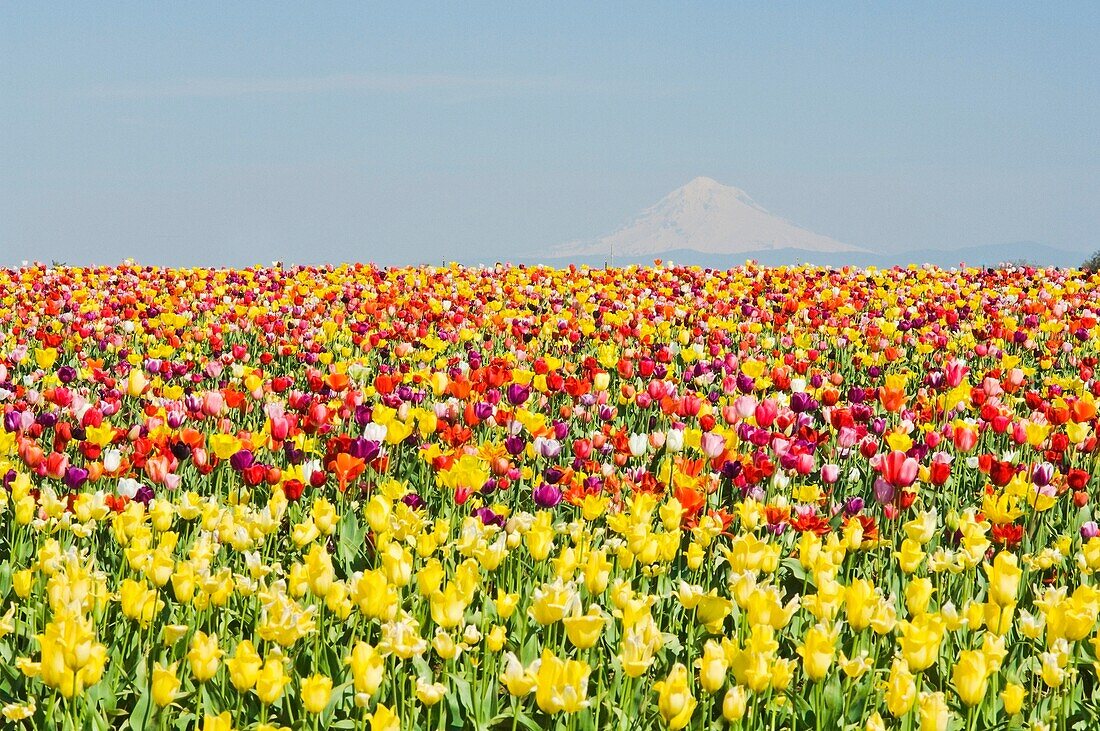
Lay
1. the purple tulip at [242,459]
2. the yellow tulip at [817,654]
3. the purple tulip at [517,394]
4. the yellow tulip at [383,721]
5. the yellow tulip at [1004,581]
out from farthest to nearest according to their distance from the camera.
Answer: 1. the purple tulip at [517,394]
2. the purple tulip at [242,459]
3. the yellow tulip at [1004,581]
4. the yellow tulip at [817,654]
5. the yellow tulip at [383,721]

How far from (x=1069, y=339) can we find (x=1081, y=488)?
6.85 metres

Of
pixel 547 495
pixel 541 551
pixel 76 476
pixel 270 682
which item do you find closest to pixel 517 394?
pixel 547 495

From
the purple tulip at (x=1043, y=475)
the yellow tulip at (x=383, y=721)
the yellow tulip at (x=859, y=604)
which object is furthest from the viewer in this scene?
the purple tulip at (x=1043, y=475)

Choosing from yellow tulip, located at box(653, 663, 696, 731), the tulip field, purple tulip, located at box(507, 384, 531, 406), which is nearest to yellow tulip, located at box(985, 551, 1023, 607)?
A: the tulip field

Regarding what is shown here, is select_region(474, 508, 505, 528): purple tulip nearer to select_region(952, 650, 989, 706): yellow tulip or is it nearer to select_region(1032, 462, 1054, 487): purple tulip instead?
select_region(952, 650, 989, 706): yellow tulip

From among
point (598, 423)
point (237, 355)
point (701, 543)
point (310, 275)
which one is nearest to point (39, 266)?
point (310, 275)

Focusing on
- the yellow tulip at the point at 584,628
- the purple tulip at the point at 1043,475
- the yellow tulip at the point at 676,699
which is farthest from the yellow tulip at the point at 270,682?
the purple tulip at the point at 1043,475

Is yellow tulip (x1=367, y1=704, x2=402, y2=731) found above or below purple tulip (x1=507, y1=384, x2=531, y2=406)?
below

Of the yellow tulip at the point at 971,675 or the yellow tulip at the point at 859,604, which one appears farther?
the yellow tulip at the point at 859,604

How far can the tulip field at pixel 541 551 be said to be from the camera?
3.75m

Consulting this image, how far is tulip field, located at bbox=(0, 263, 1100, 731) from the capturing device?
3750 mm

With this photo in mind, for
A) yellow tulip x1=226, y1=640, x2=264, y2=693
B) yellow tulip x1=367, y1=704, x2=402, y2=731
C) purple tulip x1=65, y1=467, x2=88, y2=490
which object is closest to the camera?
yellow tulip x1=367, y1=704, x2=402, y2=731

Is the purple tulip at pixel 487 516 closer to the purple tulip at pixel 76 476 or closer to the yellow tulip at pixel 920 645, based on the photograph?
the purple tulip at pixel 76 476

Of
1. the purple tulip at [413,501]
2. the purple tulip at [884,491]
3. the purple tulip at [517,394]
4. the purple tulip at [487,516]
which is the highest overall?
the purple tulip at [517,394]
